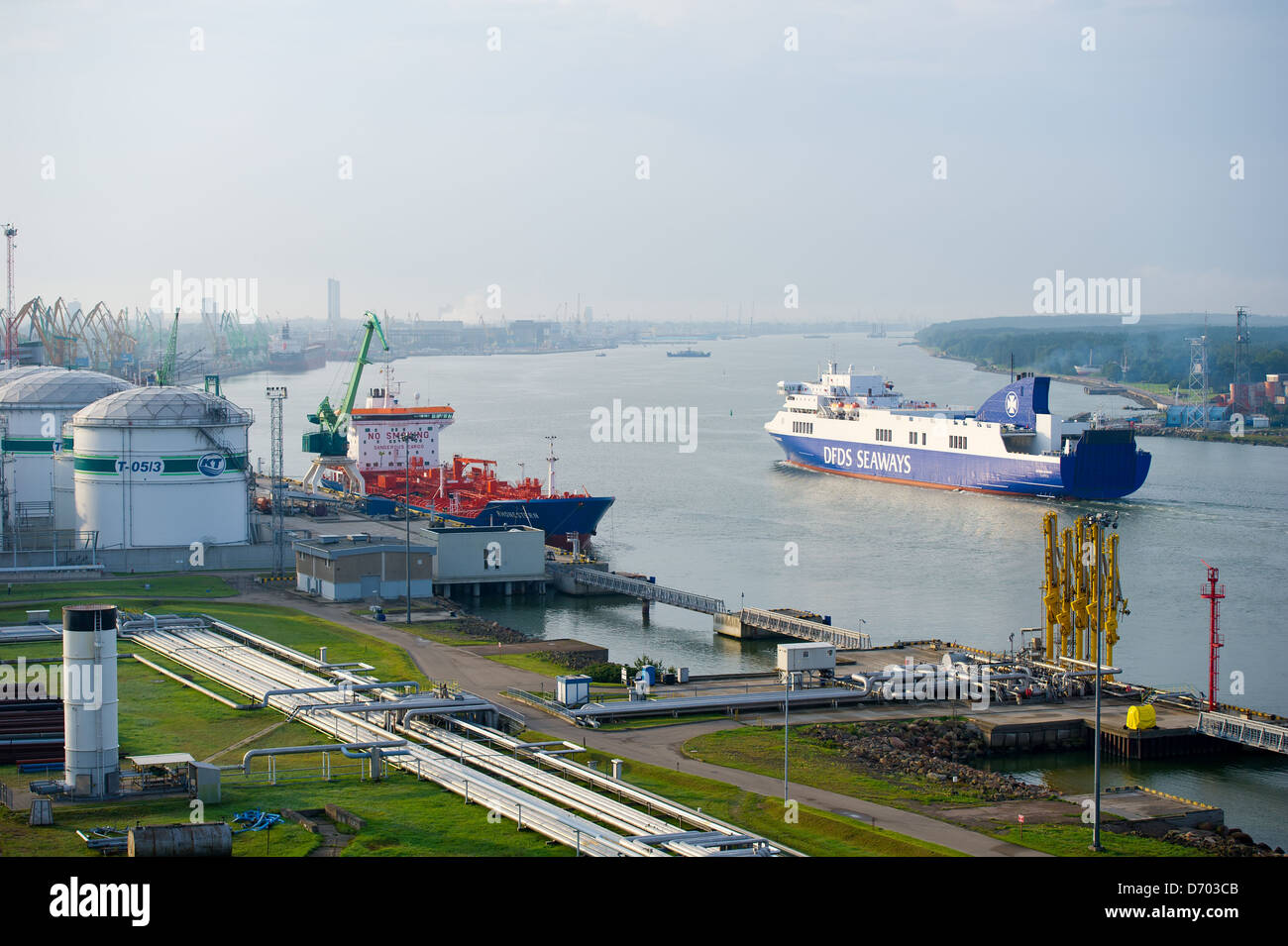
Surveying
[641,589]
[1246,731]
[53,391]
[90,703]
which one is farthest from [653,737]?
[53,391]

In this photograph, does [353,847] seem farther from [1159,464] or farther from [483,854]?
[1159,464]

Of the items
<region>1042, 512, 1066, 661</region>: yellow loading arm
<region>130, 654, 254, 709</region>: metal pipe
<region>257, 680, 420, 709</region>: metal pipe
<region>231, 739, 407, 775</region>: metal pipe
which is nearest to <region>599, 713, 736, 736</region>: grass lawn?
<region>257, 680, 420, 709</region>: metal pipe

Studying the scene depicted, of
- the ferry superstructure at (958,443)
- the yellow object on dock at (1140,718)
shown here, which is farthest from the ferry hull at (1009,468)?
the yellow object on dock at (1140,718)

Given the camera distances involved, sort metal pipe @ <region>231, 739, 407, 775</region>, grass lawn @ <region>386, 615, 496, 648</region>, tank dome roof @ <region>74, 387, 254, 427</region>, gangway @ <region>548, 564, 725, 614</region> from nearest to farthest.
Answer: metal pipe @ <region>231, 739, 407, 775</region>
grass lawn @ <region>386, 615, 496, 648</region>
gangway @ <region>548, 564, 725, 614</region>
tank dome roof @ <region>74, 387, 254, 427</region>

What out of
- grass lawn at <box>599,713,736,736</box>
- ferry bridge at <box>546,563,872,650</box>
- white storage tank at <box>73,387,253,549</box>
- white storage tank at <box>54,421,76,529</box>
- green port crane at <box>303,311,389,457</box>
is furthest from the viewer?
green port crane at <box>303,311,389,457</box>

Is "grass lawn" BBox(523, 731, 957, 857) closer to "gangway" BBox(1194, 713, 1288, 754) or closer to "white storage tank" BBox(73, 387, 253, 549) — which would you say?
"gangway" BBox(1194, 713, 1288, 754)
